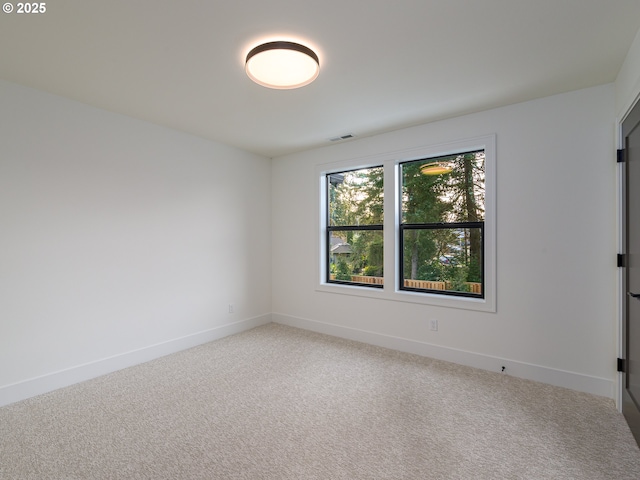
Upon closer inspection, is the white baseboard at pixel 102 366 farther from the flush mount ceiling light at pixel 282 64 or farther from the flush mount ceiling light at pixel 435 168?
the flush mount ceiling light at pixel 435 168

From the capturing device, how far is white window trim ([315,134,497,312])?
10.4 ft

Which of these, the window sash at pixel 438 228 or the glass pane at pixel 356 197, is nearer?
the window sash at pixel 438 228

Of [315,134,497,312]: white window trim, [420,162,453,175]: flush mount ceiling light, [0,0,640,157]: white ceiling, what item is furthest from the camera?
[420,162,453,175]: flush mount ceiling light

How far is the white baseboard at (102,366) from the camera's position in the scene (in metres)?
2.60

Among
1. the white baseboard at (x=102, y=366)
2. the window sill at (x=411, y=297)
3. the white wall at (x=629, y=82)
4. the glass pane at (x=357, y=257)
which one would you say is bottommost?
the white baseboard at (x=102, y=366)

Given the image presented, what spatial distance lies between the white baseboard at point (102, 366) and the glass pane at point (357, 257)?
64.1 inches

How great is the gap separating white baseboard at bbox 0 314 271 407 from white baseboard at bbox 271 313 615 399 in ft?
4.42

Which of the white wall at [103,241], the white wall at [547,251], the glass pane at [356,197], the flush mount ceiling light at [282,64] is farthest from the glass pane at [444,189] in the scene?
the white wall at [103,241]

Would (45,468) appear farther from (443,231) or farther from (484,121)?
(484,121)

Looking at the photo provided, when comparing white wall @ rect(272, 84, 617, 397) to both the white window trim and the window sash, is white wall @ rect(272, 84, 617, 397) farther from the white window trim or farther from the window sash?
→ the window sash

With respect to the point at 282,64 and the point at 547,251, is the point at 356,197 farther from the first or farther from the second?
the point at 282,64

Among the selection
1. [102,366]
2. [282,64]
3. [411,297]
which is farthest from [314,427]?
[282,64]

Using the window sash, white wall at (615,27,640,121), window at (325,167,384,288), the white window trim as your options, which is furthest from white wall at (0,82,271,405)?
white wall at (615,27,640,121)

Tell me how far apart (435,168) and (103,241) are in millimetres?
3555
